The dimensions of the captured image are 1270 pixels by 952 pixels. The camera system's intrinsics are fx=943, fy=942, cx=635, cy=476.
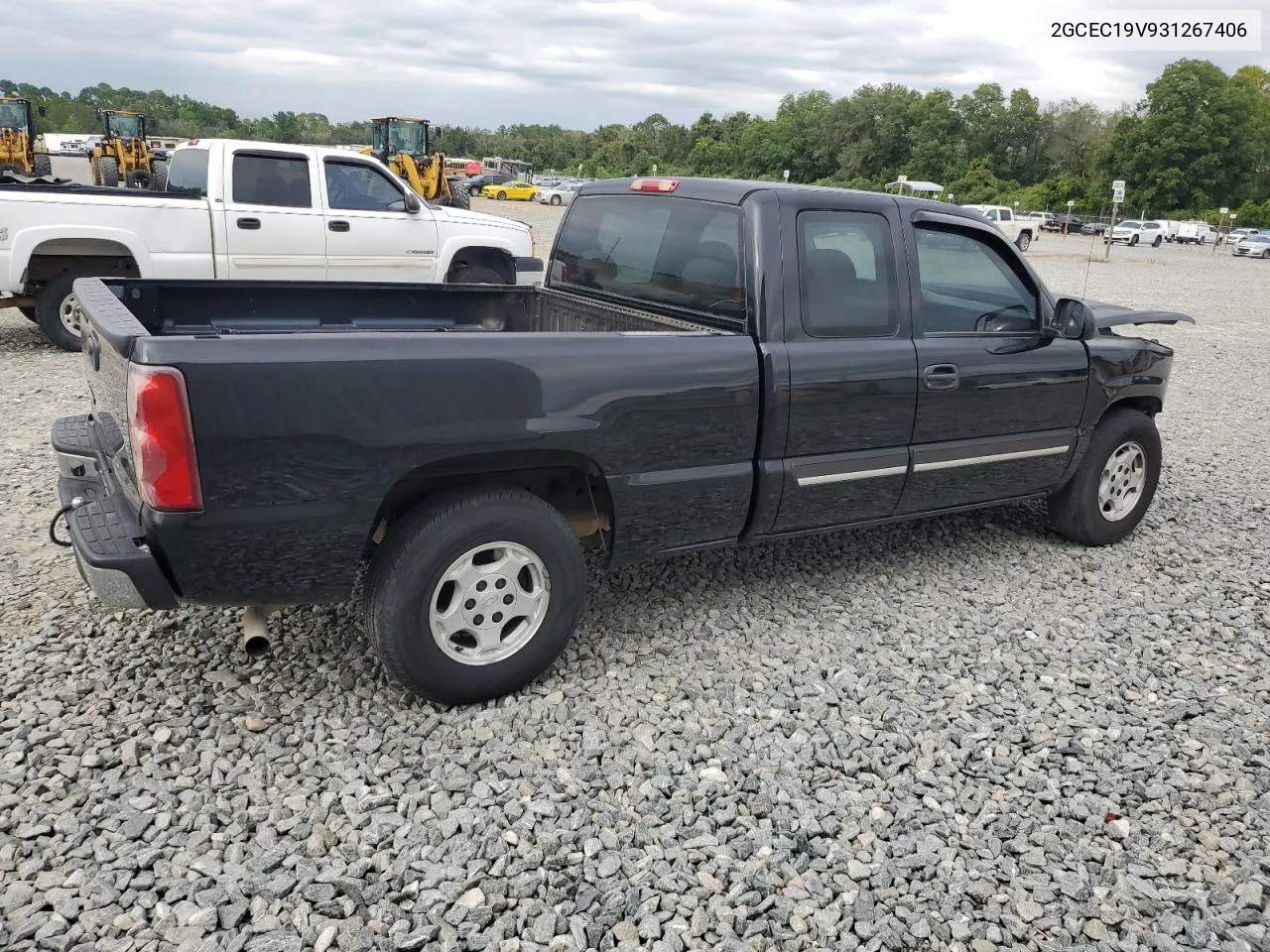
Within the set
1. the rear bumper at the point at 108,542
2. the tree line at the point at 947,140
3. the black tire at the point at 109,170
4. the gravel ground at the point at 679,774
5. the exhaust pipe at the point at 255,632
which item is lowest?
the gravel ground at the point at 679,774

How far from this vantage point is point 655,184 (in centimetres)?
432

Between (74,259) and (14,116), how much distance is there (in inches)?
927

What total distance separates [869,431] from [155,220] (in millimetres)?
7045

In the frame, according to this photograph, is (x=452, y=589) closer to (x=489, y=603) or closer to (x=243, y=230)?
(x=489, y=603)

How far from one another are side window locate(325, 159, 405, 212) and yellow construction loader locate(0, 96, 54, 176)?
22.1 metres

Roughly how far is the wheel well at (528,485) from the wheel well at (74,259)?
6364 millimetres

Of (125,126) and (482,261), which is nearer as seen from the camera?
(482,261)

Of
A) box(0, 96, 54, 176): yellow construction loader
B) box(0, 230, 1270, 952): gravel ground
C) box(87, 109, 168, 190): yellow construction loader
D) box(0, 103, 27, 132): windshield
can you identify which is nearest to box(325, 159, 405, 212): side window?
box(0, 230, 1270, 952): gravel ground

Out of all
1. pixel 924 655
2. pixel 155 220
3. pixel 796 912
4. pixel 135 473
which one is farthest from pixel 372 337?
pixel 155 220

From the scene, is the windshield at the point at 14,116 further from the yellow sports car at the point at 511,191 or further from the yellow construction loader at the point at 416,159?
the yellow sports car at the point at 511,191

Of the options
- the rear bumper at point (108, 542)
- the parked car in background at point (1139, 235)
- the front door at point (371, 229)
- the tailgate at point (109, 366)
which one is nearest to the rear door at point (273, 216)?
the front door at point (371, 229)

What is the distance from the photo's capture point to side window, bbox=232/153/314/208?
351 inches

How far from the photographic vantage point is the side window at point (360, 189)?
9.45 m

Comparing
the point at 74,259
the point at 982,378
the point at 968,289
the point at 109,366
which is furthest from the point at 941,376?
the point at 74,259
